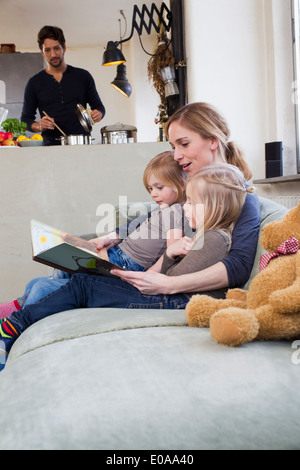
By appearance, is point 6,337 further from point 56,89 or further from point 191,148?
point 56,89

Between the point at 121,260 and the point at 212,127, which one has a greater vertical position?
the point at 212,127

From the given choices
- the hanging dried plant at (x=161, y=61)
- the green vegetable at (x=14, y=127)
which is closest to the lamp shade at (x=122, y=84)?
the hanging dried plant at (x=161, y=61)

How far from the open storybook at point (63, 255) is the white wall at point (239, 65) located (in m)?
1.88

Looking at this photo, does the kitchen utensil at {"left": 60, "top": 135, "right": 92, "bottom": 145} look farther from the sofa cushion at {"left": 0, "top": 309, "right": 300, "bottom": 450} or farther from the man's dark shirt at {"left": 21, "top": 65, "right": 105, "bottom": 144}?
the sofa cushion at {"left": 0, "top": 309, "right": 300, "bottom": 450}

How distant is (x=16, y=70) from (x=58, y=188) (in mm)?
4459

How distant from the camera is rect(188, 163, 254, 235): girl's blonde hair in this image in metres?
1.39

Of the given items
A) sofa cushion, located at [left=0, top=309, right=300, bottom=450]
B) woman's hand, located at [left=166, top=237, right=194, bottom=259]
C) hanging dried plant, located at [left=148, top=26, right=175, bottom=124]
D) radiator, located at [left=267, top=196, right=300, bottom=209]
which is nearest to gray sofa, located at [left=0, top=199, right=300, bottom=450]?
sofa cushion, located at [left=0, top=309, right=300, bottom=450]

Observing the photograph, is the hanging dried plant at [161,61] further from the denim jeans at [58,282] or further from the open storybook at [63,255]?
the open storybook at [63,255]

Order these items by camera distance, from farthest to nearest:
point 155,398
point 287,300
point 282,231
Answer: point 282,231, point 287,300, point 155,398

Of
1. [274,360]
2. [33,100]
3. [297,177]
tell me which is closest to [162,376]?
[274,360]

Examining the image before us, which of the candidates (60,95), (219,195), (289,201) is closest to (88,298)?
(219,195)

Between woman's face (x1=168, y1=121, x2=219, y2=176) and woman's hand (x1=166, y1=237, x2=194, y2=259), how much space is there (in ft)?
0.93

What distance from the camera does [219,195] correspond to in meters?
1.40
